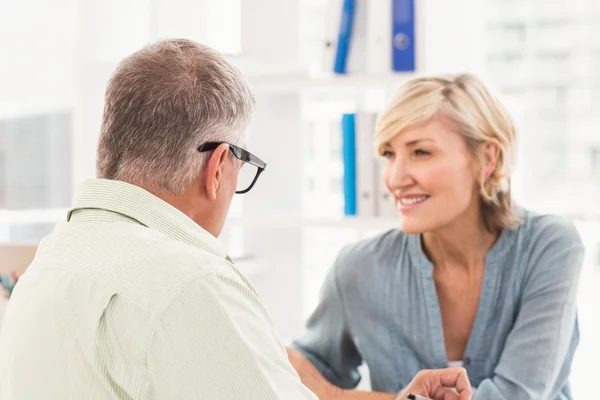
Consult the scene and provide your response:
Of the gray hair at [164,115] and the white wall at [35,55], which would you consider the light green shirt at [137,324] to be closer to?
the gray hair at [164,115]

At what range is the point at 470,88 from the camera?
5.94 feet

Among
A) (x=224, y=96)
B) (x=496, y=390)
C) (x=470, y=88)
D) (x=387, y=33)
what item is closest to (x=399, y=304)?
(x=496, y=390)

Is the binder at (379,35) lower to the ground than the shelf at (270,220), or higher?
higher

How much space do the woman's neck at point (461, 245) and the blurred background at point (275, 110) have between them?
0.32 m

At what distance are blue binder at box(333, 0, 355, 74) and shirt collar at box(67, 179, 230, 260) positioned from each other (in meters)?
1.29

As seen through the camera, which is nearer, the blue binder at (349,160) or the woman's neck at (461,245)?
the woman's neck at (461,245)

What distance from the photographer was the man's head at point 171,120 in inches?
40.3

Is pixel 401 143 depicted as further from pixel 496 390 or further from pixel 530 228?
pixel 496 390

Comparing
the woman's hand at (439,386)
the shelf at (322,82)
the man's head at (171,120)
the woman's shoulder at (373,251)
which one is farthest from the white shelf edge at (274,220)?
the man's head at (171,120)

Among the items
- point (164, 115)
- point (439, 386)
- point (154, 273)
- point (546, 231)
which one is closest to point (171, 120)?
point (164, 115)

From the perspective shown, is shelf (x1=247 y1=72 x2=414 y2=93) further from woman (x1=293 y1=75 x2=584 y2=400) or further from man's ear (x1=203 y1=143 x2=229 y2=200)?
man's ear (x1=203 y1=143 x2=229 y2=200)

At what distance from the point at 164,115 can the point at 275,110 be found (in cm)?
151

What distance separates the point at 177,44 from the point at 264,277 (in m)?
1.54

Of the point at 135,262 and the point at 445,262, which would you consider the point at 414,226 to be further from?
the point at 135,262
